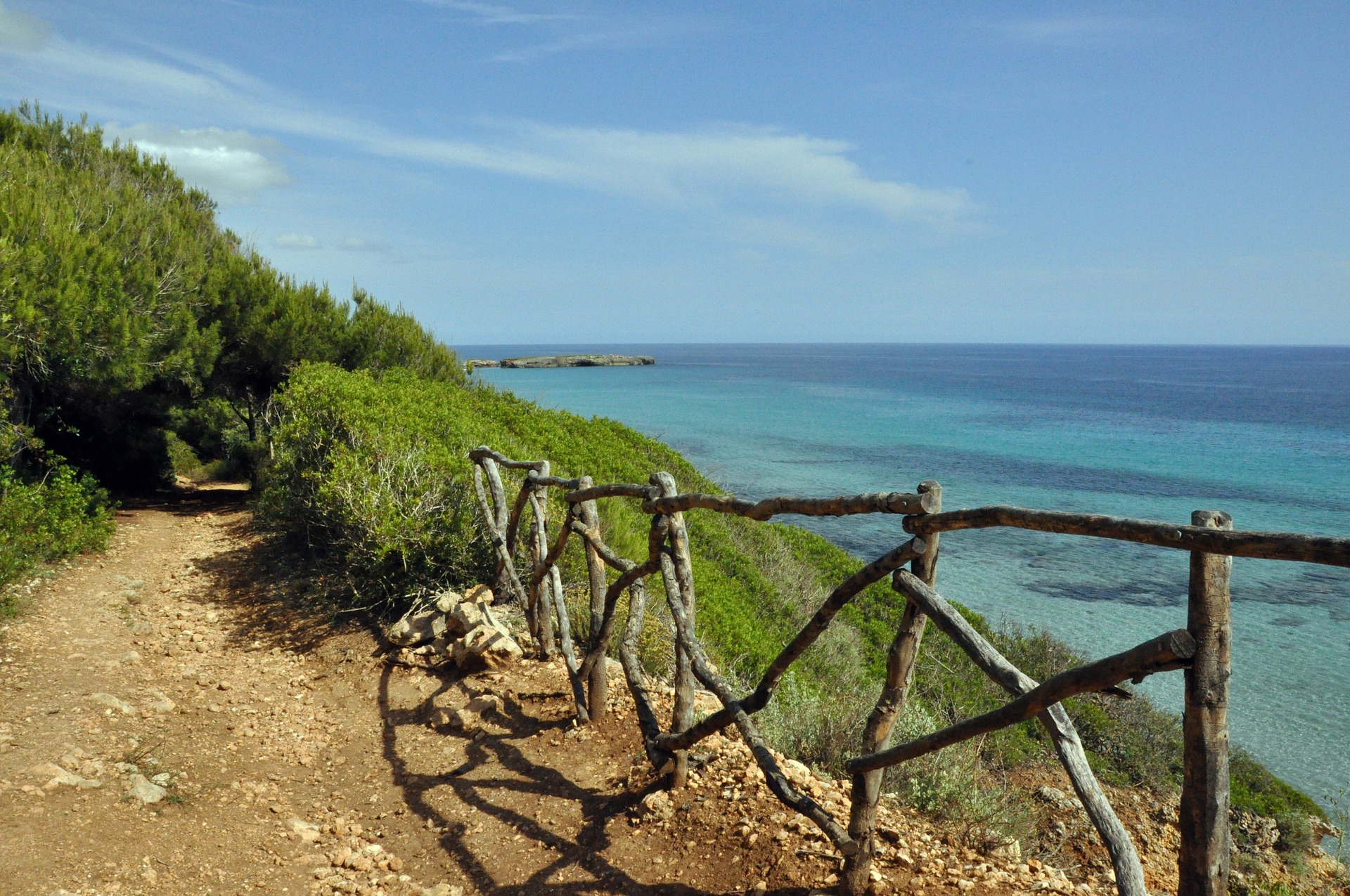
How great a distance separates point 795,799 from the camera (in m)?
3.47

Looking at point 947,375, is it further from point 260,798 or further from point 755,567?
point 260,798

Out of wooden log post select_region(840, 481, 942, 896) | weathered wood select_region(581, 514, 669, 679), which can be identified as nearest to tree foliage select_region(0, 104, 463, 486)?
weathered wood select_region(581, 514, 669, 679)

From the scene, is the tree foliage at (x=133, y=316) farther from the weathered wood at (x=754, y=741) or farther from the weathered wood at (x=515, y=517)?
the weathered wood at (x=754, y=741)

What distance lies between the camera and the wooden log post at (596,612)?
5062mm

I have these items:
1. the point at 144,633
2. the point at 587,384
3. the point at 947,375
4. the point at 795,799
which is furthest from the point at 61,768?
the point at 947,375

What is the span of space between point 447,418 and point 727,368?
436 feet

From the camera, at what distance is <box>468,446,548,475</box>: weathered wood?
632cm

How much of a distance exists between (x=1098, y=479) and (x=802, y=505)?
35409 millimetres

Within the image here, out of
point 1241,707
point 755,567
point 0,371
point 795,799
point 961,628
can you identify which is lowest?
point 1241,707

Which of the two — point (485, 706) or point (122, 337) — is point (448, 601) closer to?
point (485, 706)

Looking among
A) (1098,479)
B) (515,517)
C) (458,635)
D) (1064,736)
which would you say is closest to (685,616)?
(1064,736)

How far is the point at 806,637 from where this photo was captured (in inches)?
136

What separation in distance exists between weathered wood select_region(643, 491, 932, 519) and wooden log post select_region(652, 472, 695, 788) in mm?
99

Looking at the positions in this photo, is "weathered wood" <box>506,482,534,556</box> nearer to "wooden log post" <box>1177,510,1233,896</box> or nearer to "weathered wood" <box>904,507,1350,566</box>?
"weathered wood" <box>904,507,1350,566</box>
